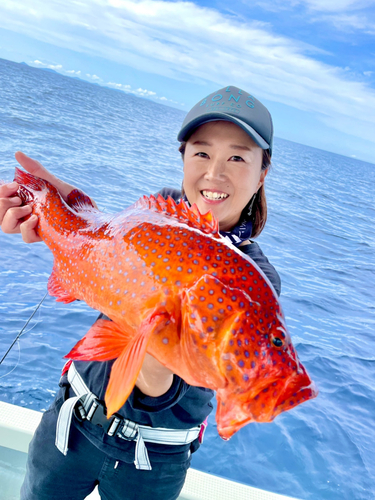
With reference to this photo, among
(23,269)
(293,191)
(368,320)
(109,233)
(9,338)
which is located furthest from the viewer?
(293,191)

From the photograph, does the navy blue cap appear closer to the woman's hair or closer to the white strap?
the woman's hair

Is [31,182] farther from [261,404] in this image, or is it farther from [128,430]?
[261,404]

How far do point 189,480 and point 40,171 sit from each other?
268 centimetres

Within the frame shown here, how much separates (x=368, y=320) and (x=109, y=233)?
963 cm

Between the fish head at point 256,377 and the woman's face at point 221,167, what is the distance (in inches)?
39.4

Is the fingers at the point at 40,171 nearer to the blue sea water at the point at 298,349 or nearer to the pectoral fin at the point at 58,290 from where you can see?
the pectoral fin at the point at 58,290

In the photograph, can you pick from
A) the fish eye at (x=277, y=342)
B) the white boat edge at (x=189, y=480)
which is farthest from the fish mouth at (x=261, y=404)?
the white boat edge at (x=189, y=480)

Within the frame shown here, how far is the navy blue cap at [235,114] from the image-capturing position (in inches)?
84.4

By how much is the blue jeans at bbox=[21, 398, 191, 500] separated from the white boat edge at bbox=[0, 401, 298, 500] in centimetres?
113

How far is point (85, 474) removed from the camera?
88.3 inches

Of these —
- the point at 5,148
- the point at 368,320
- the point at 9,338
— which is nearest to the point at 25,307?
the point at 9,338

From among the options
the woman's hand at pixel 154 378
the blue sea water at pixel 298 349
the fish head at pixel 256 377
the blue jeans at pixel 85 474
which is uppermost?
the fish head at pixel 256 377

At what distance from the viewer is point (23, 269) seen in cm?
796

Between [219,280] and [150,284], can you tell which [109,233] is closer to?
[150,284]
